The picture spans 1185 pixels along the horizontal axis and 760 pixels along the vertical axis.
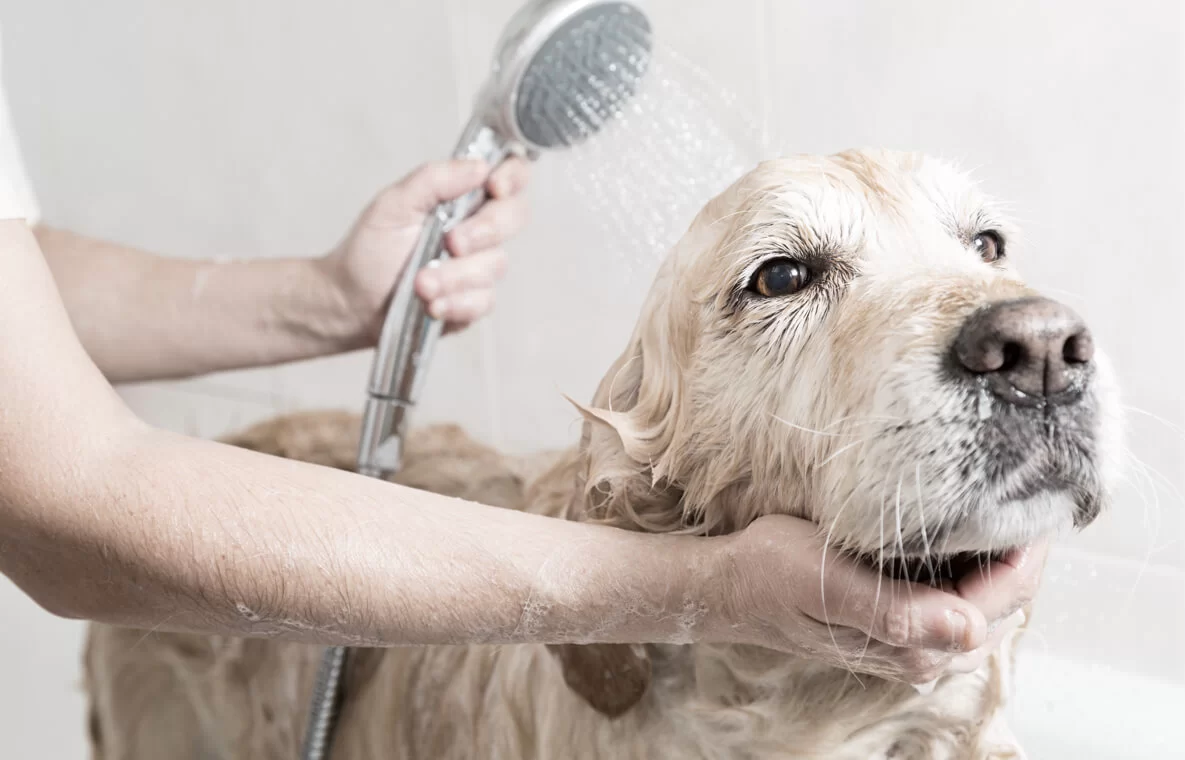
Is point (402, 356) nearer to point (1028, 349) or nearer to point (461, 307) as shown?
point (461, 307)

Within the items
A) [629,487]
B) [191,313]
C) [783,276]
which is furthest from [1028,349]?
[191,313]

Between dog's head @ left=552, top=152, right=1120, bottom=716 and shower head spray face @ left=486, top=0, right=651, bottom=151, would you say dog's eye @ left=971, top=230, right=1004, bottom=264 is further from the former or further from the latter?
shower head spray face @ left=486, top=0, right=651, bottom=151

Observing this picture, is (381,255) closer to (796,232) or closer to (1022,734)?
(796,232)

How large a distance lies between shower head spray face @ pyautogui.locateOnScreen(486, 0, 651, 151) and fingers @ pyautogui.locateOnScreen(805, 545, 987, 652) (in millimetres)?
→ 606

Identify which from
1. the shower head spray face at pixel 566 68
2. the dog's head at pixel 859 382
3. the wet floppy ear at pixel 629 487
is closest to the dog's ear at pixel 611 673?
the wet floppy ear at pixel 629 487

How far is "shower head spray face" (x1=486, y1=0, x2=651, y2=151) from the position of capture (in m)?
1.07

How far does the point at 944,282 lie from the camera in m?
0.75

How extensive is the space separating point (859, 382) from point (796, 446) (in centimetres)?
9

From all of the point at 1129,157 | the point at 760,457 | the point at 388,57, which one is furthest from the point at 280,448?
the point at 1129,157

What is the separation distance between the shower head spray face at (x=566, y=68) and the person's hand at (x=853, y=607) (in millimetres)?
533

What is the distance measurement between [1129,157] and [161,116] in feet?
5.89

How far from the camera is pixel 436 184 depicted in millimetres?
1264

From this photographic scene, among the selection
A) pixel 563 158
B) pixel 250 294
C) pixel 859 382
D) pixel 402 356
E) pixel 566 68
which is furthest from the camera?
pixel 563 158

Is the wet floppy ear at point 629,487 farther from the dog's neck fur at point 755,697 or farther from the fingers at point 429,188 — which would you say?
the fingers at point 429,188
